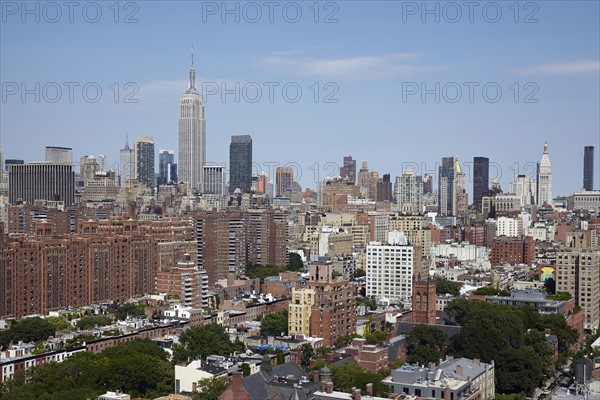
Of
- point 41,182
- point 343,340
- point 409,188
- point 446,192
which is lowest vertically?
point 343,340

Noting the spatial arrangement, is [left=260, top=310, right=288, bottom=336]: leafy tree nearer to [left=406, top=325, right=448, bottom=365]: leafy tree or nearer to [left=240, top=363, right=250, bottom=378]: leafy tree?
[left=406, top=325, right=448, bottom=365]: leafy tree

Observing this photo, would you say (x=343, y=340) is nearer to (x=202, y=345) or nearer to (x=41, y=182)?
(x=202, y=345)

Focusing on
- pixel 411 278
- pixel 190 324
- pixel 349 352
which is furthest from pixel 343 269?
pixel 349 352

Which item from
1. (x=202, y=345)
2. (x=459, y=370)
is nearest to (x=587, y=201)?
(x=202, y=345)

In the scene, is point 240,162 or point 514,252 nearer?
point 514,252

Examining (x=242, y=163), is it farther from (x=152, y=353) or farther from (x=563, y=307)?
(x=152, y=353)

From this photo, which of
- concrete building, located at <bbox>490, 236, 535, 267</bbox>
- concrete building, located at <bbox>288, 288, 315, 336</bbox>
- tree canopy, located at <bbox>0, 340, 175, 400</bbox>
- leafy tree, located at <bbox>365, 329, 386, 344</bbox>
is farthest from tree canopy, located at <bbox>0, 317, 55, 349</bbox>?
concrete building, located at <bbox>490, 236, 535, 267</bbox>
